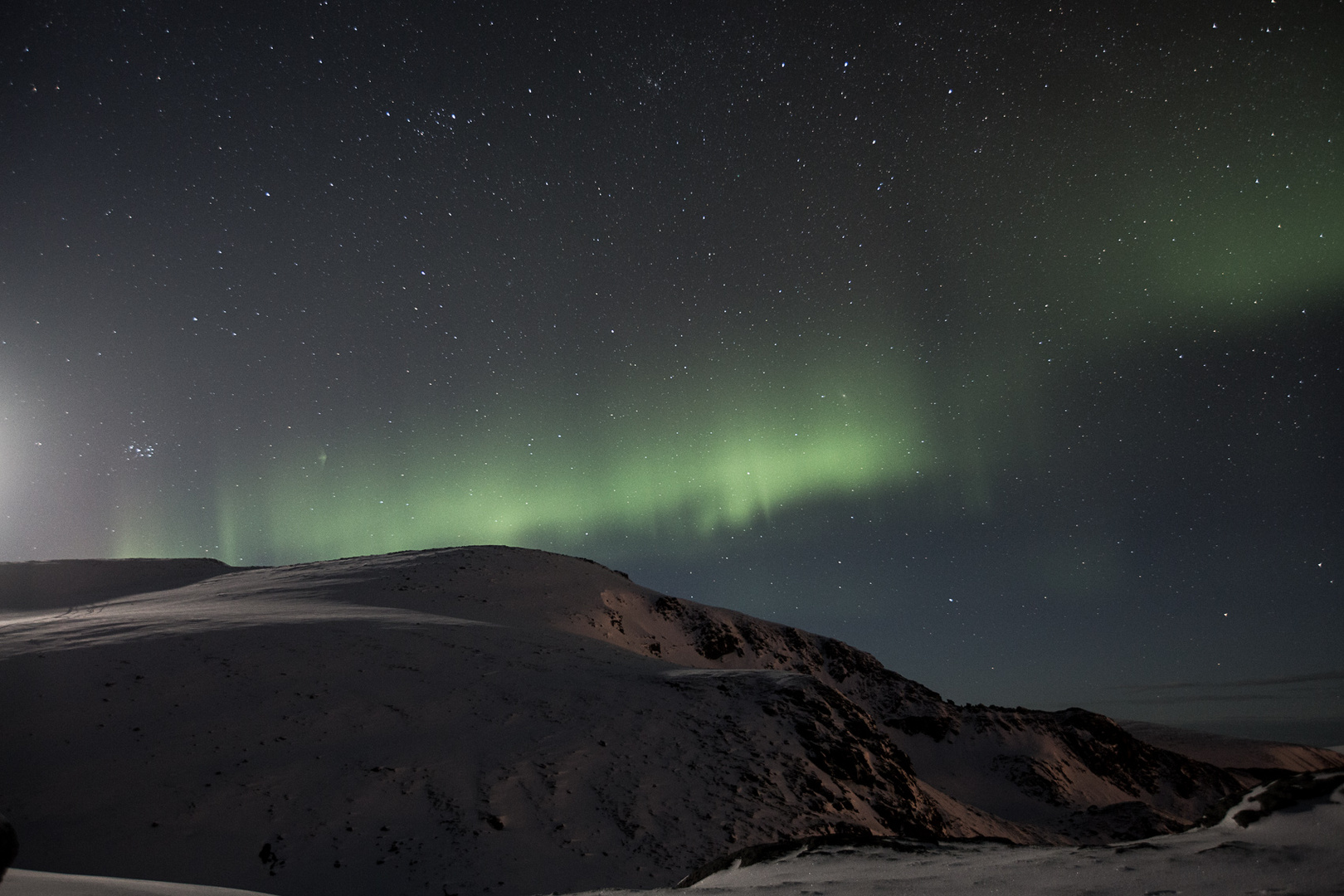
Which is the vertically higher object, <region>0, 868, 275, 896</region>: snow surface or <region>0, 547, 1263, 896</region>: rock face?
<region>0, 868, 275, 896</region>: snow surface

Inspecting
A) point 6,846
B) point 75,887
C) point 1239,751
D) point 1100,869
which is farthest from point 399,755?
point 1239,751

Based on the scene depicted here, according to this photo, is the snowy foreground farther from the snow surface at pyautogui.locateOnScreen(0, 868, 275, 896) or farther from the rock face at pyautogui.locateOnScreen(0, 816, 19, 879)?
the rock face at pyautogui.locateOnScreen(0, 816, 19, 879)

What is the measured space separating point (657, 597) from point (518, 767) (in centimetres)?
3933

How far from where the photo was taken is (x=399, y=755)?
40.3 ft

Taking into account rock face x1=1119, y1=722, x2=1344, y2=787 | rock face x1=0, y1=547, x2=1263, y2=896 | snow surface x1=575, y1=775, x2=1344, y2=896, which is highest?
snow surface x1=575, y1=775, x2=1344, y2=896

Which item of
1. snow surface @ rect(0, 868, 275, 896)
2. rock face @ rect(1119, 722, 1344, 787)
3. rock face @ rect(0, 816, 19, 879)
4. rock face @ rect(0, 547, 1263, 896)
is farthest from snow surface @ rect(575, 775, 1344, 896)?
rock face @ rect(1119, 722, 1344, 787)

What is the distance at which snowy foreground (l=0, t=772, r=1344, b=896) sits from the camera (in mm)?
2963

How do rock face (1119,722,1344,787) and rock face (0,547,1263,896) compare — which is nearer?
rock face (0,547,1263,896)

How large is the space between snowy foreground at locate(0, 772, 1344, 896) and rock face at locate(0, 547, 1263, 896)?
1.39m

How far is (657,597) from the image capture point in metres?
51.4

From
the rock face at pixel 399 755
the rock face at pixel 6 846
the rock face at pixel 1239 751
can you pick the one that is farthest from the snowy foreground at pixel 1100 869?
the rock face at pixel 1239 751

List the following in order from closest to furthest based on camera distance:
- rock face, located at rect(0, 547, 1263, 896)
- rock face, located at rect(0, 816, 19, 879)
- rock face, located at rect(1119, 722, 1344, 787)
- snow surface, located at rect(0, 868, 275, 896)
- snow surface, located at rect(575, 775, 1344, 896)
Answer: snow surface, located at rect(575, 775, 1344, 896)
rock face, located at rect(0, 816, 19, 879)
snow surface, located at rect(0, 868, 275, 896)
rock face, located at rect(0, 547, 1263, 896)
rock face, located at rect(1119, 722, 1344, 787)

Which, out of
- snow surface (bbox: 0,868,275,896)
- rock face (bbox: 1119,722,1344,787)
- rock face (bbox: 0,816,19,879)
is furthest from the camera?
rock face (bbox: 1119,722,1344,787)

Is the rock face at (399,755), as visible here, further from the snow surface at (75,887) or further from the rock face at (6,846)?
the rock face at (6,846)
